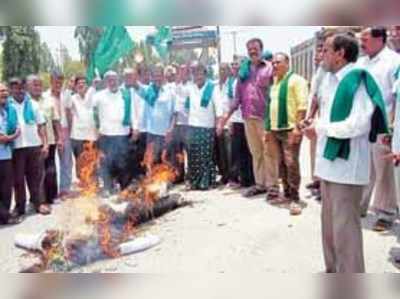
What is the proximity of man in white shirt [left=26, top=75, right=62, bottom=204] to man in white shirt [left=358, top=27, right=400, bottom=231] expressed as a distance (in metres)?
1.35

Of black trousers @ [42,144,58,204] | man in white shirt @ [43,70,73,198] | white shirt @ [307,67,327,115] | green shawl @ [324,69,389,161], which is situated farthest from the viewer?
black trousers @ [42,144,58,204]

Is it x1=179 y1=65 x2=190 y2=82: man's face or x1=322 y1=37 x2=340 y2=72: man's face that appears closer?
x1=322 y1=37 x2=340 y2=72: man's face

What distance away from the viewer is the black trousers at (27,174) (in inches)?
106

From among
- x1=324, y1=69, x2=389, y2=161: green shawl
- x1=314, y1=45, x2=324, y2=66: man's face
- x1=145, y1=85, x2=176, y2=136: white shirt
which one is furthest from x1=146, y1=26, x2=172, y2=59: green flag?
x1=324, y1=69, x2=389, y2=161: green shawl

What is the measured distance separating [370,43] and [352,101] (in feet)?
0.87

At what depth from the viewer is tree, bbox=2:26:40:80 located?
2512 millimetres

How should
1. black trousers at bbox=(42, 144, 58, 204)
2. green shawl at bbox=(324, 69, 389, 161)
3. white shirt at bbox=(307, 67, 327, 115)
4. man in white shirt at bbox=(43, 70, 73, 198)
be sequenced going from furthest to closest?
1. black trousers at bbox=(42, 144, 58, 204)
2. man in white shirt at bbox=(43, 70, 73, 198)
3. white shirt at bbox=(307, 67, 327, 115)
4. green shawl at bbox=(324, 69, 389, 161)

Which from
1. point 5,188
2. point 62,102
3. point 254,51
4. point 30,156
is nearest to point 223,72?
point 254,51

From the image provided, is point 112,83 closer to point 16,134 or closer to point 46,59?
point 46,59

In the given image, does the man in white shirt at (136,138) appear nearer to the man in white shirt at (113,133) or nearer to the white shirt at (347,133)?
the man in white shirt at (113,133)

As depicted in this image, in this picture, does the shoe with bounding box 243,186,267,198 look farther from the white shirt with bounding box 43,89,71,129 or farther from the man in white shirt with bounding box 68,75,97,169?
the white shirt with bounding box 43,89,71,129

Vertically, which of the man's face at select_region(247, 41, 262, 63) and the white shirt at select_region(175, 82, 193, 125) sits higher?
the man's face at select_region(247, 41, 262, 63)

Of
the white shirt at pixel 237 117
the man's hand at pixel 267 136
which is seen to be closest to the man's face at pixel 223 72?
the white shirt at pixel 237 117

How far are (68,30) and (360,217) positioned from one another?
58.6 inches
